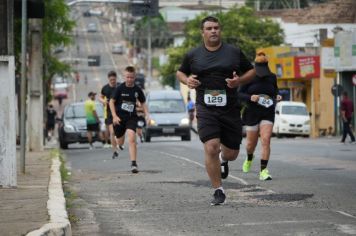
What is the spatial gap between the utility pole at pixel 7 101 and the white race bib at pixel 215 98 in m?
3.30

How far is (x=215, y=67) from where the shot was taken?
40.4ft

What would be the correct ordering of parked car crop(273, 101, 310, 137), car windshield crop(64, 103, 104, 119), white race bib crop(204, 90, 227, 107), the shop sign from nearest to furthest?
white race bib crop(204, 90, 227, 107) < car windshield crop(64, 103, 104, 119) < parked car crop(273, 101, 310, 137) < the shop sign

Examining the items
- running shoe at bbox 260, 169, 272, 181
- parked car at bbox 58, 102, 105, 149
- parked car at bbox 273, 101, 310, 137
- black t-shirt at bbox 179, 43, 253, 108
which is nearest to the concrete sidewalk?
black t-shirt at bbox 179, 43, 253, 108

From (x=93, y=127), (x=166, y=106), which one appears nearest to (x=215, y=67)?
(x=93, y=127)

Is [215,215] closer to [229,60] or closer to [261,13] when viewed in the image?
[229,60]

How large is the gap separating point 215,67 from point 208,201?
1607mm

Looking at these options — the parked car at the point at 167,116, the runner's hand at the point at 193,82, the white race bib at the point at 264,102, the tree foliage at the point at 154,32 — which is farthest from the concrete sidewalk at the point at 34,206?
the tree foliage at the point at 154,32

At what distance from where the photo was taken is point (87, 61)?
121m

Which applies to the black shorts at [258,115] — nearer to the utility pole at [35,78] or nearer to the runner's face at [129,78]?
the runner's face at [129,78]

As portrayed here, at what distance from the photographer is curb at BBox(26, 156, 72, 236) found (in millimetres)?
9303

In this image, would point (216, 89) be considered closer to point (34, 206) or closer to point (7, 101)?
point (34, 206)

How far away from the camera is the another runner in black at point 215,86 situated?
12.2m

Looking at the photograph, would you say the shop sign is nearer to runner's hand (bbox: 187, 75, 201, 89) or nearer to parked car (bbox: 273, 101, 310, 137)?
parked car (bbox: 273, 101, 310, 137)

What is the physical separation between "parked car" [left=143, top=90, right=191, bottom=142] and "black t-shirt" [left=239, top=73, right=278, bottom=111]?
75.1 feet
